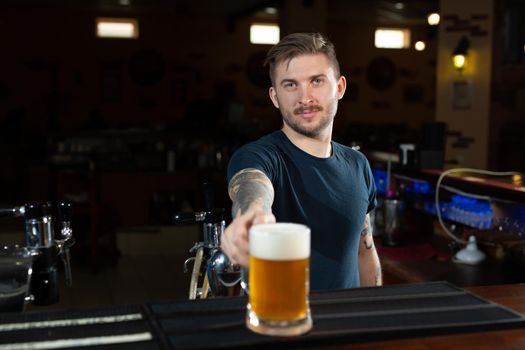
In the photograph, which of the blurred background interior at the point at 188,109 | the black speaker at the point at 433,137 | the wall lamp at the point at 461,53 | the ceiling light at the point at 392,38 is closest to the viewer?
the black speaker at the point at 433,137

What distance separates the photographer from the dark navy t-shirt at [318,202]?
2.00 metres

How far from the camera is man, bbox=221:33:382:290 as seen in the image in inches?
76.0

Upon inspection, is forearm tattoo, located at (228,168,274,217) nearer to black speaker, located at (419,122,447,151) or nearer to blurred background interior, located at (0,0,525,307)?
blurred background interior, located at (0,0,525,307)

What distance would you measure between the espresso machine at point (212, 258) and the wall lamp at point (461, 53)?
6576 mm

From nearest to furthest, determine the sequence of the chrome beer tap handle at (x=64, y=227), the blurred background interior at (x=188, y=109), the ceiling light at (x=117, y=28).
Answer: the chrome beer tap handle at (x=64, y=227) < the blurred background interior at (x=188, y=109) < the ceiling light at (x=117, y=28)

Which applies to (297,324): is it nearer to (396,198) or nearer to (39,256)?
(39,256)

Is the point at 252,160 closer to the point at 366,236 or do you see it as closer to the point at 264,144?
the point at 264,144

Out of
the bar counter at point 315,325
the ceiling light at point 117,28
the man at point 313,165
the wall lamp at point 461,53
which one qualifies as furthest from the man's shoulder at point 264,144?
the ceiling light at point 117,28

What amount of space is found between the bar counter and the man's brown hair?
2.30ft

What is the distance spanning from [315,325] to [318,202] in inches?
27.9

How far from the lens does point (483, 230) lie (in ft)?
11.8

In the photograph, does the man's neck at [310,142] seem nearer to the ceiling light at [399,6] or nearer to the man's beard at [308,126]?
the man's beard at [308,126]

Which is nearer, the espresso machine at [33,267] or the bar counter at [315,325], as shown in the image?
the bar counter at [315,325]

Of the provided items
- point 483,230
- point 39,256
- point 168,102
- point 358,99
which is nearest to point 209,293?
point 39,256
